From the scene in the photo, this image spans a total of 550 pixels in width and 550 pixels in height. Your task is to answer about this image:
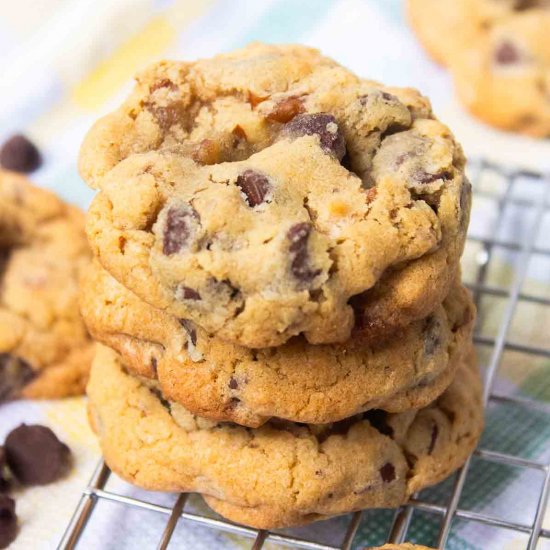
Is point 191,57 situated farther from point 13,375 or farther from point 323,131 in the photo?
point 323,131

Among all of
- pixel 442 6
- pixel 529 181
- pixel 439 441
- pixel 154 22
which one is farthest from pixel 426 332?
pixel 154 22

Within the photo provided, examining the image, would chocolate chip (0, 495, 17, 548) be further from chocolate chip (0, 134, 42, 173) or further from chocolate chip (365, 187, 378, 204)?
chocolate chip (0, 134, 42, 173)

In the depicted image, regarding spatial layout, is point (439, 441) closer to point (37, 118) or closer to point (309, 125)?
point (309, 125)

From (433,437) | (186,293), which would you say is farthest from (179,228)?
(433,437)

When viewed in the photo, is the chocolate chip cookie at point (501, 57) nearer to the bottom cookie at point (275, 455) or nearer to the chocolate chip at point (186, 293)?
the bottom cookie at point (275, 455)

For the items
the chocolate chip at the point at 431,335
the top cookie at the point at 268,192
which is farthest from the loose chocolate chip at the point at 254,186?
the chocolate chip at the point at 431,335

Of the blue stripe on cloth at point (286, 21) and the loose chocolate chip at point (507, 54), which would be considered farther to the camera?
the blue stripe on cloth at point (286, 21)
